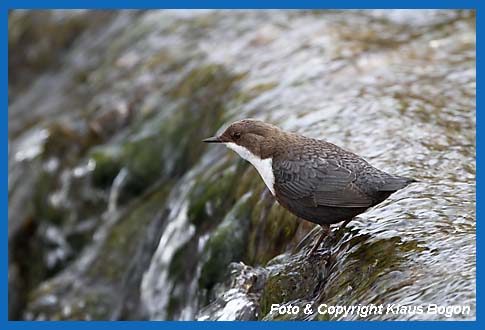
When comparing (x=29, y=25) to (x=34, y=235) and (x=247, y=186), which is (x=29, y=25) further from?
(x=247, y=186)

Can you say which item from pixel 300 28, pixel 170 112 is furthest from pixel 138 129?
pixel 300 28

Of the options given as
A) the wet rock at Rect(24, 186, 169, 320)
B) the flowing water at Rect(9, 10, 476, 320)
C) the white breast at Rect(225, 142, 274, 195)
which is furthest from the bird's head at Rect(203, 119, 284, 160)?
the wet rock at Rect(24, 186, 169, 320)

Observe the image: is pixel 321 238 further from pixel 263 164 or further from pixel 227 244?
pixel 227 244

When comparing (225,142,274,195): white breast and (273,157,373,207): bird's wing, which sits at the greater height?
(273,157,373,207): bird's wing

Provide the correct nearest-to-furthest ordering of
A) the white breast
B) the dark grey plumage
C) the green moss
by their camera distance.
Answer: the dark grey plumage, the white breast, the green moss

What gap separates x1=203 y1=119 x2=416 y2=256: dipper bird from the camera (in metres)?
4.80

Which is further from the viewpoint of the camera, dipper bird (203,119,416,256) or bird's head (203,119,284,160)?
bird's head (203,119,284,160)

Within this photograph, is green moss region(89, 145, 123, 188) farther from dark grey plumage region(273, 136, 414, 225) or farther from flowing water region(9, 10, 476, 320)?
dark grey plumage region(273, 136, 414, 225)

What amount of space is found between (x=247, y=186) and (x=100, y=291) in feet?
7.15

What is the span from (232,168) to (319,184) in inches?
82.9

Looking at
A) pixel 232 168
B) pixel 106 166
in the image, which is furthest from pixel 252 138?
pixel 106 166

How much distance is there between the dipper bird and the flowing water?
0.76ft

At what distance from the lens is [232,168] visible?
7.02 metres

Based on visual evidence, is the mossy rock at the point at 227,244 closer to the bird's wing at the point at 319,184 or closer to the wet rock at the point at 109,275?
the bird's wing at the point at 319,184
